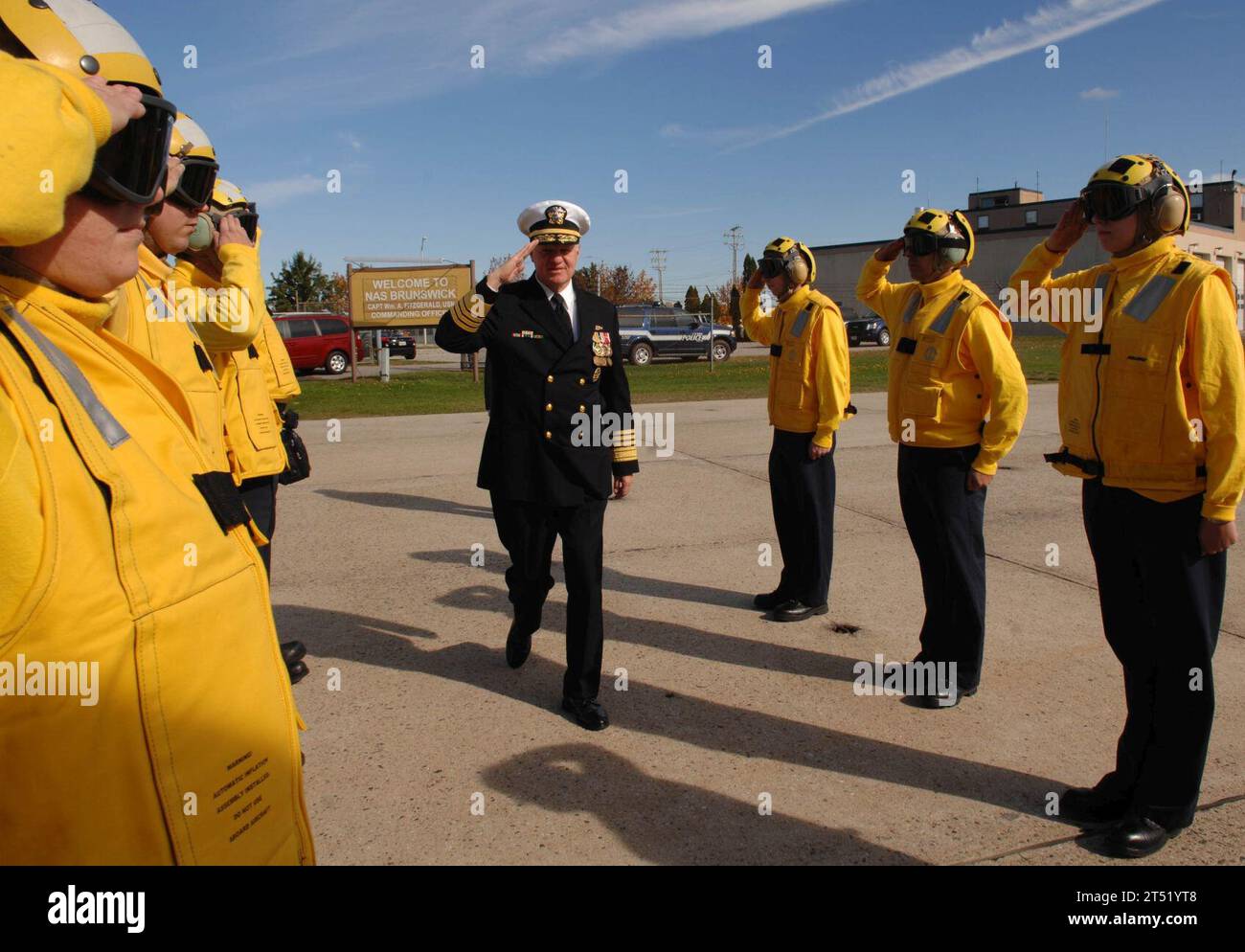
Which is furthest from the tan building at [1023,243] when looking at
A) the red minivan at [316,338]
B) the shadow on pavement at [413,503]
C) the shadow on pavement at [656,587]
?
the shadow on pavement at [656,587]

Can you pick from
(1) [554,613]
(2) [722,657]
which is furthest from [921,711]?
(1) [554,613]

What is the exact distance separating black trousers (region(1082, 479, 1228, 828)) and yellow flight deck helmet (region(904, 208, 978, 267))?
153 centimetres

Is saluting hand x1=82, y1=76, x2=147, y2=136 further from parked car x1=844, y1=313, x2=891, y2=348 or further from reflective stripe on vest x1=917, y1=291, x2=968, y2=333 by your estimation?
parked car x1=844, y1=313, x2=891, y2=348

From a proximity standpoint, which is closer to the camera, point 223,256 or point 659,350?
point 223,256

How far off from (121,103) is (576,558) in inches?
116

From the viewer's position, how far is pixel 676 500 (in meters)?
8.54

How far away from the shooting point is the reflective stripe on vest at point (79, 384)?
1171 millimetres

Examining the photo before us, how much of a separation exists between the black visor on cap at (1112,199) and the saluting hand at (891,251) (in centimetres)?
134

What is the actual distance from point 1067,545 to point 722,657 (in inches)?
136

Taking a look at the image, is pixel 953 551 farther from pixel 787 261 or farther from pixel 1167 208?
pixel 787 261


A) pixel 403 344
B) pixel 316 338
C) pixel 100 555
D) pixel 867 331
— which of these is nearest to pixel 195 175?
pixel 100 555

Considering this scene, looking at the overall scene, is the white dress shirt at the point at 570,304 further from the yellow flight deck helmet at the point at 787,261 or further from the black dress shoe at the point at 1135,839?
the black dress shoe at the point at 1135,839

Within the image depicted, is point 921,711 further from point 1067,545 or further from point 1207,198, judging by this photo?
point 1207,198
